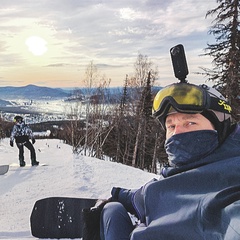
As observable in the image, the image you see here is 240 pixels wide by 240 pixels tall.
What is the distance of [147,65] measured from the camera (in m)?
20.8

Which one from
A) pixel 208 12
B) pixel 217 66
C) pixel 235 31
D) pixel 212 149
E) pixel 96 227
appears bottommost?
pixel 96 227

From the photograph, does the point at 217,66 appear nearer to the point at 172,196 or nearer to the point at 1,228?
the point at 1,228

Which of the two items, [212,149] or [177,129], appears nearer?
[212,149]

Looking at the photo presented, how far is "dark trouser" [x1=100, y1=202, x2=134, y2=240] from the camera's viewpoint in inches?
73.7

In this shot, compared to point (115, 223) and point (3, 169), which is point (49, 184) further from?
point (115, 223)

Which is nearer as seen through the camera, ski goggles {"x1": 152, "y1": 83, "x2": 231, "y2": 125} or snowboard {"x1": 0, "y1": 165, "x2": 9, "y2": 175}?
ski goggles {"x1": 152, "y1": 83, "x2": 231, "y2": 125}

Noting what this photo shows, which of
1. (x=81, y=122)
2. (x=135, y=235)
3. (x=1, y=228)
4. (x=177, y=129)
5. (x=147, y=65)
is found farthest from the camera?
(x=81, y=122)

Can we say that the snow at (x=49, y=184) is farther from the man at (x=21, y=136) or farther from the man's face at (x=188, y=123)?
the man's face at (x=188, y=123)

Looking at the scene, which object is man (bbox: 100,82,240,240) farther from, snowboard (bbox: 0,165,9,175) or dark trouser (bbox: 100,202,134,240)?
snowboard (bbox: 0,165,9,175)

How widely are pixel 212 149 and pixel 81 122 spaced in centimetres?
2159

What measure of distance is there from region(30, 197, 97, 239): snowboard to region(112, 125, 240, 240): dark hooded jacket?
2241mm

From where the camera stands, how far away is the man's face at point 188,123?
174 cm

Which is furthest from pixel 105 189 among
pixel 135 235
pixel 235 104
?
pixel 235 104

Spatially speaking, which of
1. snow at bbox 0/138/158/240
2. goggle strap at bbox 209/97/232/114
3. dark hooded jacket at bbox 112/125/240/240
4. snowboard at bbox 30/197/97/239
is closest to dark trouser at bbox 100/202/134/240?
dark hooded jacket at bbox 112/125/240/240
